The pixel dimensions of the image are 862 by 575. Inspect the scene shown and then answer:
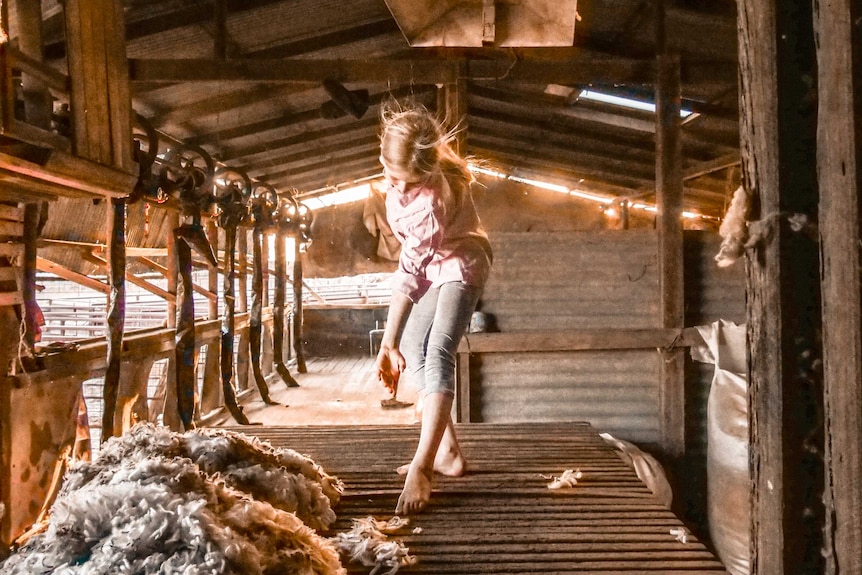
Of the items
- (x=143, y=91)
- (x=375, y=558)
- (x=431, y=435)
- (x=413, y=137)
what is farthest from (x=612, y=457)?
(x=143, y=91)

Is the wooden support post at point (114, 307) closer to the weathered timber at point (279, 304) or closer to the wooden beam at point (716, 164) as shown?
the weathered timber at point (279, 304)

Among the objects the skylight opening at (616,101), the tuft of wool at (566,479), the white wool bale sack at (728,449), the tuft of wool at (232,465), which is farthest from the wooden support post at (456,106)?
the tuft of wool at (232,465)

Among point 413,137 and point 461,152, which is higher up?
point 461,152

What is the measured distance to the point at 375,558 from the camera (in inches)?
71.4

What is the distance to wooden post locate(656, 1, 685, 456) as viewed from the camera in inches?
158

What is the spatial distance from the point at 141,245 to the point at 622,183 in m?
7.18

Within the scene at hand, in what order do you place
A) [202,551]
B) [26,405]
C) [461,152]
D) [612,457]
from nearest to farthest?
[202,551]
[612,457]
[26,405]
[461,152]

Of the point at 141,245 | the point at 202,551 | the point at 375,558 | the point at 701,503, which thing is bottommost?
the point at 701,503

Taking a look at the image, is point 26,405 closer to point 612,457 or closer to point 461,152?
point 461,152

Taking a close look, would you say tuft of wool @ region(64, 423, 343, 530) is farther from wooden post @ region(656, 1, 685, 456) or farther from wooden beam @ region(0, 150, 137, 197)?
wooden post @ region(656, 1, 685, 456)

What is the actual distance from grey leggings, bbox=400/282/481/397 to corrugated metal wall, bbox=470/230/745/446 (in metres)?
1.62

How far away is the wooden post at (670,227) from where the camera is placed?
4.01m

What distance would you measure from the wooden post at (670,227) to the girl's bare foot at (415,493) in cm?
243

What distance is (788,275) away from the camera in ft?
3.58
